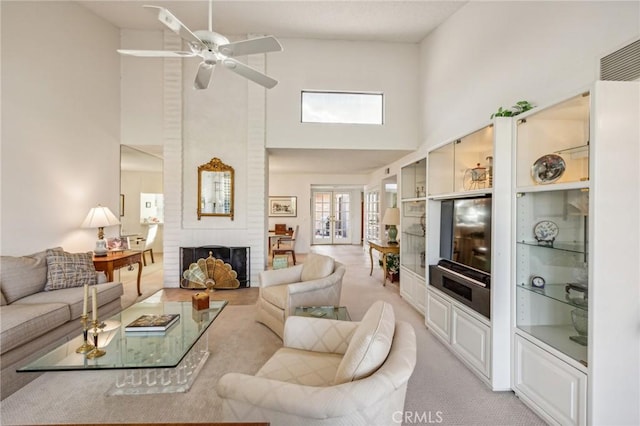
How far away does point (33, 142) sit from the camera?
10.6ft

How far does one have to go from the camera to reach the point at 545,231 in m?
2.05

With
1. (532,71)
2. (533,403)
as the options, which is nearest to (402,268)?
(533,403)

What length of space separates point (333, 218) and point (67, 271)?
8007mm

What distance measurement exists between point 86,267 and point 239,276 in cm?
213

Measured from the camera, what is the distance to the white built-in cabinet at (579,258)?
1.52 m

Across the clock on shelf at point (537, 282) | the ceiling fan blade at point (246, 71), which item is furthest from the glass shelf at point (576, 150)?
the ceiling fan blade at point (246, 71)

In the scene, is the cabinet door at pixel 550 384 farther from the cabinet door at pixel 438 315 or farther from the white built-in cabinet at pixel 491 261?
the cabinet door at pixel 438 315

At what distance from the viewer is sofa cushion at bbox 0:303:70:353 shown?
201 centimetres

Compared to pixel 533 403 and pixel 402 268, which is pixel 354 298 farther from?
pixel 533 403

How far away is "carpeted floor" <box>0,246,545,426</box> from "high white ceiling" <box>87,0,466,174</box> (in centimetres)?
435

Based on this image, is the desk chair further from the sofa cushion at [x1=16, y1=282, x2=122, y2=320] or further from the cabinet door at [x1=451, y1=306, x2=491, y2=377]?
the cabinet door at [x1=451, y1=306, x2=491, y2=377]

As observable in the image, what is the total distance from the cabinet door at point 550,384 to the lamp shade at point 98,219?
4.82 meters

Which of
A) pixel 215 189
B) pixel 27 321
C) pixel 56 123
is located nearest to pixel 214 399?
pixel 27 321

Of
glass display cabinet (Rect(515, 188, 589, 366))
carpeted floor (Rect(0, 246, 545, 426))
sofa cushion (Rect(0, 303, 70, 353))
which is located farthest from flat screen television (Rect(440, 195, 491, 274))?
sofa cushion (Rect(0, 303, 70, 353))
